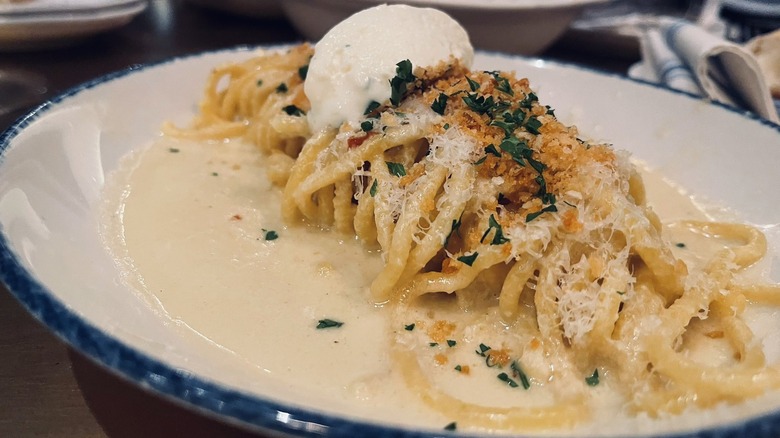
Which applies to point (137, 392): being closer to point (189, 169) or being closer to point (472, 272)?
point (472, 272)

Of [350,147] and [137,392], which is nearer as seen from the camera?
[137,392]

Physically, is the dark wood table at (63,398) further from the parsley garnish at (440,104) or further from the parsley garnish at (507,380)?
the parsley garnish at (440,104)

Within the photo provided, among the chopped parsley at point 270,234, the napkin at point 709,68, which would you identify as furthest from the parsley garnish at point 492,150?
the napkin at point 709,68

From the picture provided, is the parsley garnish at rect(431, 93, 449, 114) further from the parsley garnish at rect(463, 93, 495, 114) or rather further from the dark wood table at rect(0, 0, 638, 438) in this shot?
the dark wood table at rect(0, 0, 638, 438)

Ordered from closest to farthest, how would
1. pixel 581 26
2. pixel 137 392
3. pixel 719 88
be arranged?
pixel 137 392 → pixel 719 88 → pixel 581 26

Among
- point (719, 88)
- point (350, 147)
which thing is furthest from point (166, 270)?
point (719, 88)

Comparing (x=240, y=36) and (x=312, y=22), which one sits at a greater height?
(x=312, y=22)
